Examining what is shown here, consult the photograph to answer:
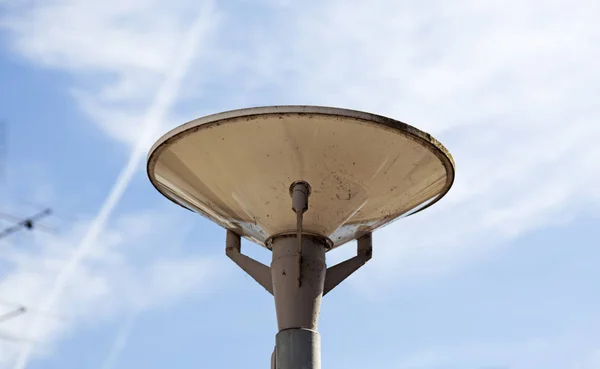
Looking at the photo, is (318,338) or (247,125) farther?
(318,338)

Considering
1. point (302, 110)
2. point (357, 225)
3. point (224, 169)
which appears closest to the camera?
point (302, 110)

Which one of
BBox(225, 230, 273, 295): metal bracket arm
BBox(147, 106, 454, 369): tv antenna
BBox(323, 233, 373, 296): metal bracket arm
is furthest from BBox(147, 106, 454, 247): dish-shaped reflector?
BBox(323, 233, 373, 296): metal bracket arm

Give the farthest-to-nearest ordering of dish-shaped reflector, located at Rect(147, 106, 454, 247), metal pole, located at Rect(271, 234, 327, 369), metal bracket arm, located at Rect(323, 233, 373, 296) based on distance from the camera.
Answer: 1. metal bracket arm, located at Rect(323, 233, 373, 296)
2. metal pole, located at Rect(271, 234, 327, 369)
3. dish-shaped reflector, located at Rect(147, 106, 454, 247)

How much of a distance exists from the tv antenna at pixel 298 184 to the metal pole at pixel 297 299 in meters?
0.02

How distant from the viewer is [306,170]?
1441cm

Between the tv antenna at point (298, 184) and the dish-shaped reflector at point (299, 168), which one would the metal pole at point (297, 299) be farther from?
the dish-shaped reflector at point (299, 168)

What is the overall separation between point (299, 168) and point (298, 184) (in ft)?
1.10

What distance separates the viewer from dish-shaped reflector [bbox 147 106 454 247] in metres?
13.8

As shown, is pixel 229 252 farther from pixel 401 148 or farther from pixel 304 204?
pixel 401 148

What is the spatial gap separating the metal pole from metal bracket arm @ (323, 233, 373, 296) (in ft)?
0.87

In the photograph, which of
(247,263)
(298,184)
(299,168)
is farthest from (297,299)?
(299,168)

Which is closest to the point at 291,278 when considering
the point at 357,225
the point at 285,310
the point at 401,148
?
the point at 285,310

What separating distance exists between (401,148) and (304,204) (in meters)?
1.69

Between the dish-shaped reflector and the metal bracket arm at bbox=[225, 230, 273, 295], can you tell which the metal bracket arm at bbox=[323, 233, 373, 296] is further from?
the metal bracket arm at bbox=[225, 230, 273, 295]
